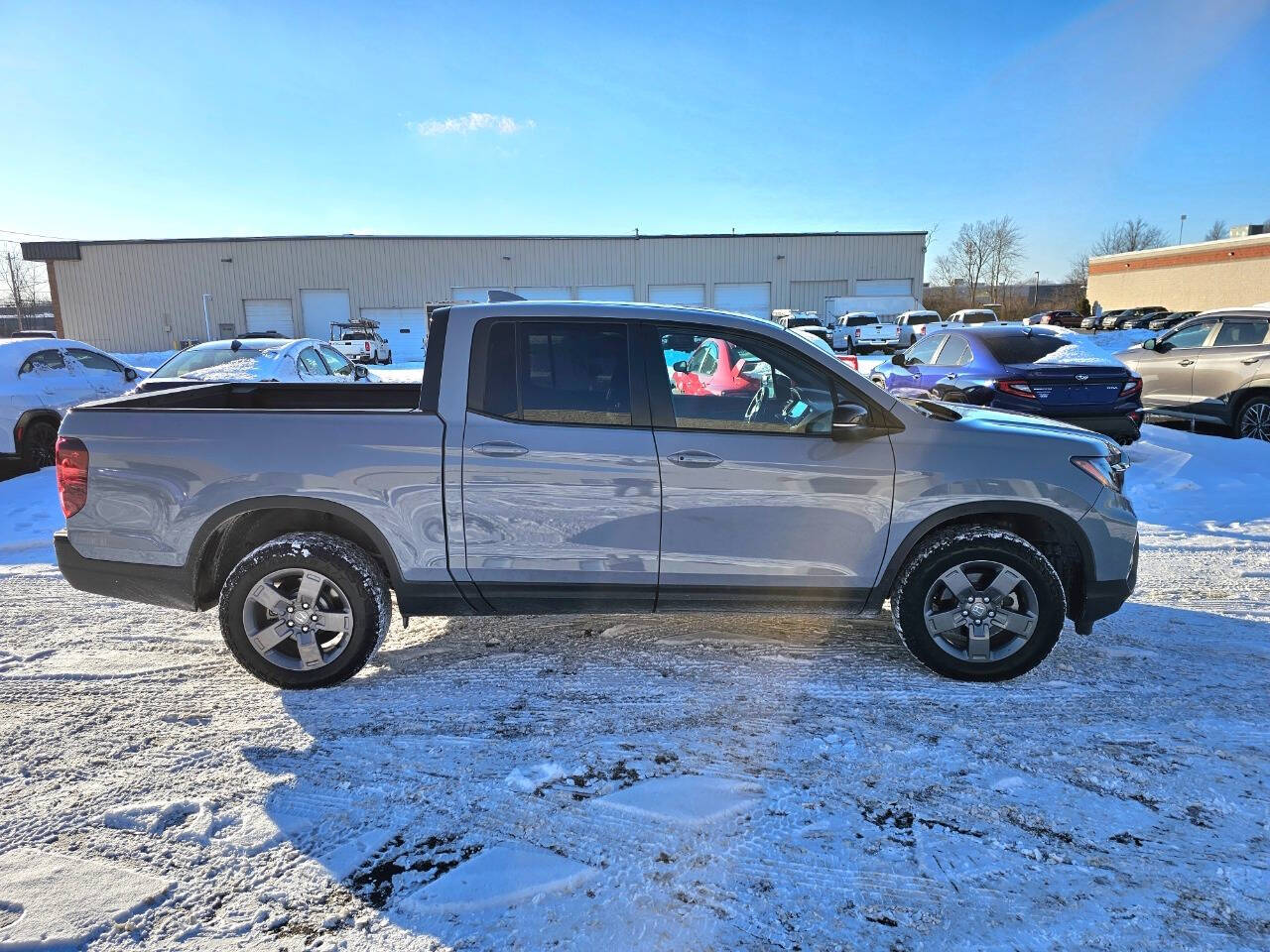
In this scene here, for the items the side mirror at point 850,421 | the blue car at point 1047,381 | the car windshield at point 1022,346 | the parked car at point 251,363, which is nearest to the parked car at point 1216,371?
the blue car at point 1047,381

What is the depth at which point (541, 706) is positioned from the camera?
138 inches

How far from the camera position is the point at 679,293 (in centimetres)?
4203

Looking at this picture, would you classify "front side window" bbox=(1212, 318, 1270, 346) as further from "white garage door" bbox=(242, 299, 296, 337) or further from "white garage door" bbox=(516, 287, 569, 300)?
Result: "white garage door" bbox=(242, 299, 296, 337)

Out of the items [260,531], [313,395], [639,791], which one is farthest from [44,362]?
[639,791]

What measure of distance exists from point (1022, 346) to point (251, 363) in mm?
9765

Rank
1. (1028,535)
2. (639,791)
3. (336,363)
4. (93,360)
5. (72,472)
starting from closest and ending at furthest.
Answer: (639,791) → (72,472) → (1028,535) → (93,360) → (336,363)

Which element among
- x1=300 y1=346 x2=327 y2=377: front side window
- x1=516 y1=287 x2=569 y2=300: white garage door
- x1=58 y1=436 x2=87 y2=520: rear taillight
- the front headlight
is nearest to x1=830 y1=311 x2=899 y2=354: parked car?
x1=516 y1=287 x2=569 y2=300: white garage door

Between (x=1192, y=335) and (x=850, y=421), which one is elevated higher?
(x=1192, y=335)

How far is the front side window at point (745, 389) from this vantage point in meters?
3.57

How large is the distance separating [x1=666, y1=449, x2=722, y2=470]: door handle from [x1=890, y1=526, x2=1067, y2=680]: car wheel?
1155mm

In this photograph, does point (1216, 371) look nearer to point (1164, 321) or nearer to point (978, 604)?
point (978, 604)

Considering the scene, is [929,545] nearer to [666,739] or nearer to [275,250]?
[666,739]


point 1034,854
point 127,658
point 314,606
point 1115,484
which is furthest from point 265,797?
point 1115,484

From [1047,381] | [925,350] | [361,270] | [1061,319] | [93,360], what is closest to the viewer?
[1047,381]
